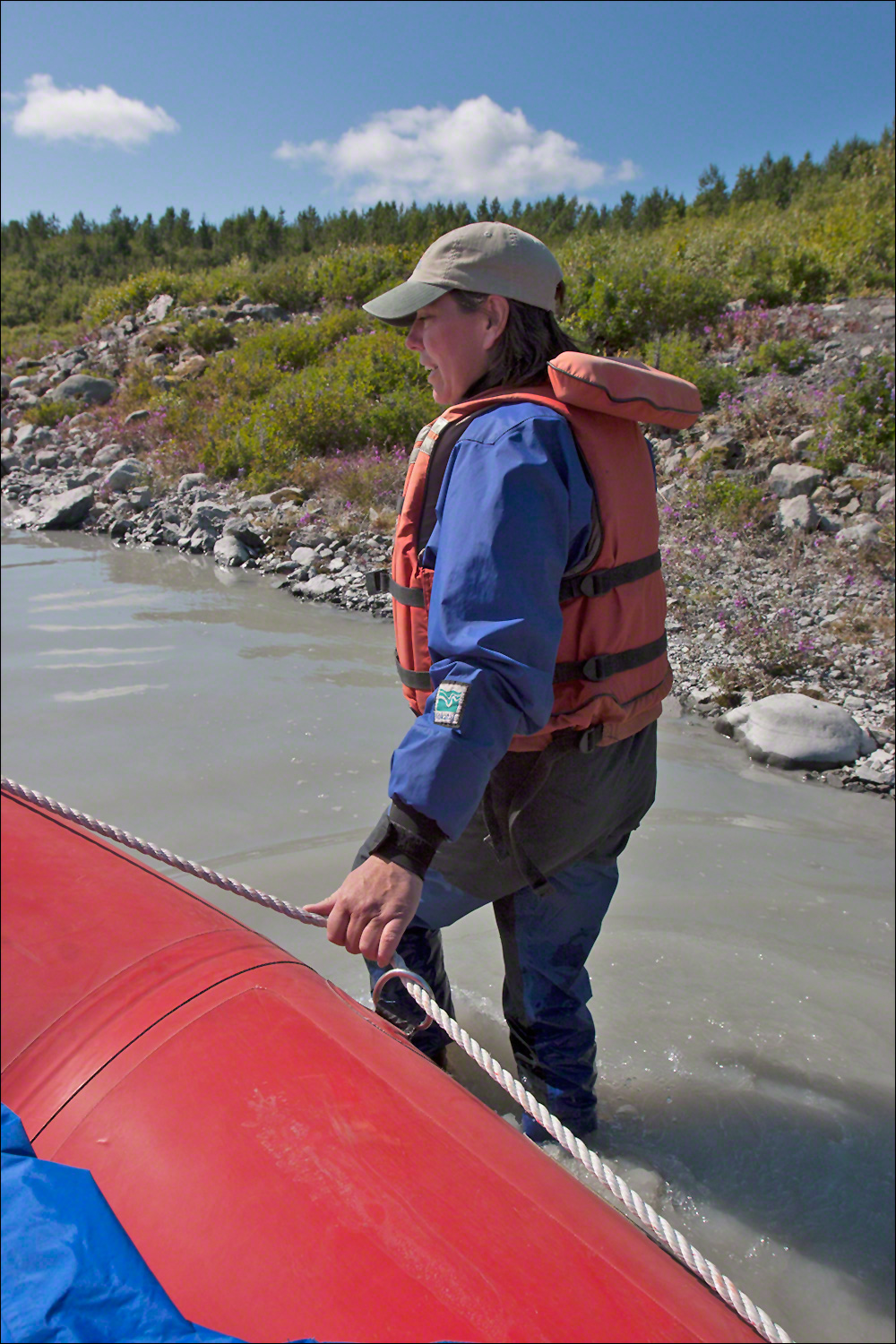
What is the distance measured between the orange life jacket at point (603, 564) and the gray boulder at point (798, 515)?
3.99 metres

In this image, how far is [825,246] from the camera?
11062mm

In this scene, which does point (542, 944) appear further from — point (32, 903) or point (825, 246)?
point (825, 246)

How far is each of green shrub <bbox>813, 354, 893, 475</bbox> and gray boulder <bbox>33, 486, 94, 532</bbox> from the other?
755cm

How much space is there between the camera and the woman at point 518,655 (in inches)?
49.1

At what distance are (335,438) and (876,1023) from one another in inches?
303

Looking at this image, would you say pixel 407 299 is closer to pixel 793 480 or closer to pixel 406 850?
pixel 406 850

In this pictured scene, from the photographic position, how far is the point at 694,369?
6.61m

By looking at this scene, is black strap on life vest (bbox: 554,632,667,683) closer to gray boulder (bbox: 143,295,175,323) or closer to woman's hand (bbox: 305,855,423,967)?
woman's hand (bbox: 305,855,423,967)

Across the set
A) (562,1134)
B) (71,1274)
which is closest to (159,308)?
(562,1134)

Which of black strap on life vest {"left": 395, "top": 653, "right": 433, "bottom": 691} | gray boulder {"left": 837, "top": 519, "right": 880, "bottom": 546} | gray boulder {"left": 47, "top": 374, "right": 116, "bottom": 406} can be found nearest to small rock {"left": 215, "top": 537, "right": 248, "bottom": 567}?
gray boulder {"left": 837, "top": 519, "right": 880, "bottom": 546}

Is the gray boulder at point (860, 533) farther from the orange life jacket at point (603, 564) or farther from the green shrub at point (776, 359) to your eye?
the orange life jacket at point (603, 564)

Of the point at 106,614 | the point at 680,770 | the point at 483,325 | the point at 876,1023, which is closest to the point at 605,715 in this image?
the point at 483,325

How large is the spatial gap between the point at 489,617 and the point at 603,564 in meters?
0.33

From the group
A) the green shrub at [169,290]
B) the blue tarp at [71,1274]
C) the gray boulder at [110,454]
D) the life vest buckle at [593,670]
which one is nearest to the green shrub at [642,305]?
the life vest buckle at [593,670]
